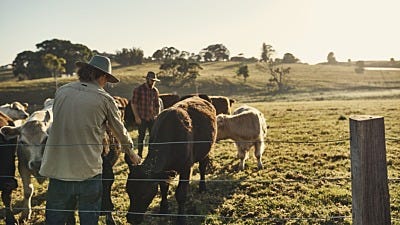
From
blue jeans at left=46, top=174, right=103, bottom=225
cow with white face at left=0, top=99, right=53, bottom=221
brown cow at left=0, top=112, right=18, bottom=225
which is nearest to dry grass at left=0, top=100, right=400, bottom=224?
cow with white face at left=0, top=99, right=53, bottom=221

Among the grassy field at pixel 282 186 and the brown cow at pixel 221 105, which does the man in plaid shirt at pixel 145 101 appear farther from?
the brown cow at pixel 221 105

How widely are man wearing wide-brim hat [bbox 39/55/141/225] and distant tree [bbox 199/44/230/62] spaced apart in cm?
11864

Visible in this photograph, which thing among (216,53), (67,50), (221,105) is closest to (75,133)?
(221,105)

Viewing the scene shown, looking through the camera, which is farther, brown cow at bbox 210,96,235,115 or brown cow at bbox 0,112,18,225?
brown cow at bbox 210,96,235,115

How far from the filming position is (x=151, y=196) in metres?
5.18

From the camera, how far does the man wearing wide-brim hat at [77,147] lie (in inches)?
140

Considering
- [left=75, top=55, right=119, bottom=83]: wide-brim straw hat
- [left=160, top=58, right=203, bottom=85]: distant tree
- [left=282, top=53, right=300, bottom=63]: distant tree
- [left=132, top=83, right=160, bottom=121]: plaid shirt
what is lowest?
[left=132, top=83, right=160, bottom=121]: plaid shirt

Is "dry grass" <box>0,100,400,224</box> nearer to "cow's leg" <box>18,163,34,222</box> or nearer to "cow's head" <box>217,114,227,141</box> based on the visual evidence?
"cow's leg" <box>18,163,34,222</box>

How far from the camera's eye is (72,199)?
3725mm

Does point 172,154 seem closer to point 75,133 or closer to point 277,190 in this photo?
point 75,133

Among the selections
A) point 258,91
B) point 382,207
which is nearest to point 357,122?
point 382,207

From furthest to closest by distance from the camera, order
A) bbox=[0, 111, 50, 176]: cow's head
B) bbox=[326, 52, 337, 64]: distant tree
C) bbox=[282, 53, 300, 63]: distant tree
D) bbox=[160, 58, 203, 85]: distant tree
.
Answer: bbox=[326, 52, 337, 64]: distant tree, bbox=[282, 53, 300, 63]: distant tree, bbox=[160, 58, 203, 85]: distant tree, bbox=[0, 111, 50, 176]: cow's head

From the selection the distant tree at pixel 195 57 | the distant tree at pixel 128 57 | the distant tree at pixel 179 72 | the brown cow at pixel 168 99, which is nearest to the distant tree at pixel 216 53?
the distant tree at pixel 195 57

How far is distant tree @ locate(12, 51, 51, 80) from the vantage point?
240 feet
